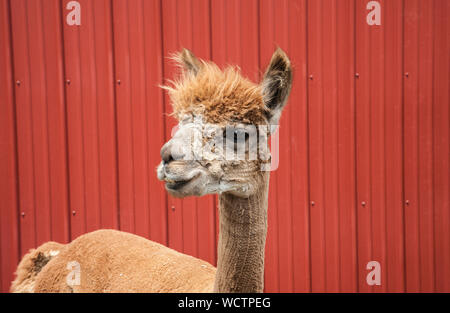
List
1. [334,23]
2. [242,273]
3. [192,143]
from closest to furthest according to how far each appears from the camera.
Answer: [192,143] → [242,273] → [334,23]

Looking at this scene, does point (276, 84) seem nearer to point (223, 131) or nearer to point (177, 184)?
point (223, 131)

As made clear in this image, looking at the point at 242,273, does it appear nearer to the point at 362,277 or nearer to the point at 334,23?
the point at 362,277

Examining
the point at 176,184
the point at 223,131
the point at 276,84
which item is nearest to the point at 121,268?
the point at 176,184

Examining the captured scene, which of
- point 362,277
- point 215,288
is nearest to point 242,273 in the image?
point 215,288

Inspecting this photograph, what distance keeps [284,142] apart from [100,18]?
181 centimetres

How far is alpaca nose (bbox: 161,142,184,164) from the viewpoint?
3.74 feet

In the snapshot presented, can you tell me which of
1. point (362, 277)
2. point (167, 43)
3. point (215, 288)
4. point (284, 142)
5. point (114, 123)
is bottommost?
point (362, 277)

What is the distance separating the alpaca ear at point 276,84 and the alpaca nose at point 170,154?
0.49 metres

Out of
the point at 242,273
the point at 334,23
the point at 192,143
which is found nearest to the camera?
the point at 192,143

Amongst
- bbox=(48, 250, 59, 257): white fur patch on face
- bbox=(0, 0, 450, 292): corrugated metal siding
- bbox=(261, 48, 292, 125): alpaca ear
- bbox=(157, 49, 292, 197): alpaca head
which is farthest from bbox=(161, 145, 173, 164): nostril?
bbox=(0, 0, 450, 292): corrugated metal siding

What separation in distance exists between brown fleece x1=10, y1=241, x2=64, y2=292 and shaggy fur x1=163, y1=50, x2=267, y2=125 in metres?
1.54

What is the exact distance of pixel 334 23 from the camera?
2768 mm

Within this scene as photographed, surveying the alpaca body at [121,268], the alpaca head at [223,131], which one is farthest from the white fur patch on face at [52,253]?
the alpaca head at [223,131]

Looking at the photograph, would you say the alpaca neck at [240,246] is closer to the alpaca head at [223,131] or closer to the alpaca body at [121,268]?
the alpaca head at [223,131]
